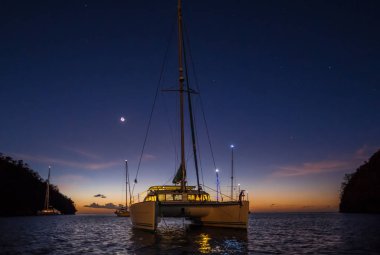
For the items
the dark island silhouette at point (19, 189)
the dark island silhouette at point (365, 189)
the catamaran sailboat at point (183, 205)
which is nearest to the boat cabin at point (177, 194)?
the catamaran sailboat at point (183, 205)

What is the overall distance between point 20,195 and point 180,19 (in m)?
103

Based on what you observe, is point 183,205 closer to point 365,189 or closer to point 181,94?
point 181,94

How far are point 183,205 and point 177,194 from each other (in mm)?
2425

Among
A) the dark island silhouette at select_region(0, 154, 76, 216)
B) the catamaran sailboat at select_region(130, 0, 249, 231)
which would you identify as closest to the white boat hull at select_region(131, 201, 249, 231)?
the catamaran sailboat at select_region(130, 0, 249, 231)

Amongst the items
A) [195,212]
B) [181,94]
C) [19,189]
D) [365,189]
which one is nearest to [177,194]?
[195,212]

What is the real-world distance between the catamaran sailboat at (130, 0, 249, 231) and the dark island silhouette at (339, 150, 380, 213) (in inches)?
4250

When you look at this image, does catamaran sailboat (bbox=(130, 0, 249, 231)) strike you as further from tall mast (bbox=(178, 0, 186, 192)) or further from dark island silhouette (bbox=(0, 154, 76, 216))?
dark island silhouette (bbox=(0, 154, 76, 216))

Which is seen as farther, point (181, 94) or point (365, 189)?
point (365, 189)

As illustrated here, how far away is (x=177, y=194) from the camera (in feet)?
97.1

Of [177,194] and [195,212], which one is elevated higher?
[177,194]

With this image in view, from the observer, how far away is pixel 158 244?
22.1 m

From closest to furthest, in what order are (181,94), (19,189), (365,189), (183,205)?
(183,205), (181,94), (19,189), (365,189)

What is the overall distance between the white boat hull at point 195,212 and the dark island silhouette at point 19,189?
9282cm

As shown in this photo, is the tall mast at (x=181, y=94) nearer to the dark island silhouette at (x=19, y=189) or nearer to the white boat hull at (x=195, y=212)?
the white boat hull at (x=195, y=212)
